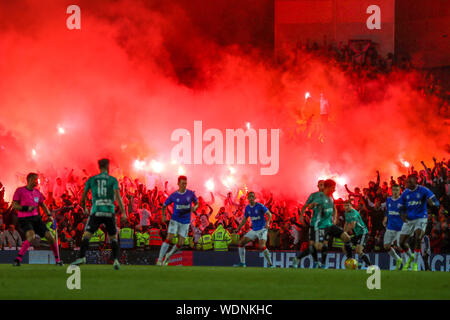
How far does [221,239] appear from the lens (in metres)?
22.1

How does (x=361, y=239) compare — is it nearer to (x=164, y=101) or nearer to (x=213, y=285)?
(x=213, y=285)

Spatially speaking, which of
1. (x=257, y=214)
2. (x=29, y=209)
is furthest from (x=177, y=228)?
(x=29, y=209)

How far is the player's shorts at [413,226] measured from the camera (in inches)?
680

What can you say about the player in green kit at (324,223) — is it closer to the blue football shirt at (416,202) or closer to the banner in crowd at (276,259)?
the blue football shirt at (416,202)

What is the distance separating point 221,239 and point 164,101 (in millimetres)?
13452

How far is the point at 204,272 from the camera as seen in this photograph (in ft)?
47.4

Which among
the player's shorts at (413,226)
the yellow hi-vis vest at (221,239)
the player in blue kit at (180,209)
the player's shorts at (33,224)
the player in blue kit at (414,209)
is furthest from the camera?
the yellow hi-vis vest at (221,239)

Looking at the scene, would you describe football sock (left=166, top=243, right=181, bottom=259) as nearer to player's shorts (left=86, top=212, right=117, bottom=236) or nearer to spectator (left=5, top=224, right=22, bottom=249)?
player's shorts (left=86, top=212, right=117, bottom=236)

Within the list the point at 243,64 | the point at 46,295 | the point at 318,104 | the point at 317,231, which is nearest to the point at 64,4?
the point at 243,64

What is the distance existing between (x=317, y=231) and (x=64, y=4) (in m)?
19.3

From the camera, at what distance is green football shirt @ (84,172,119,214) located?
14.5m

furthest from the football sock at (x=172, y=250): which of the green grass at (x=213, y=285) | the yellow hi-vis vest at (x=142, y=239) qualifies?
the yellow hi-vis vest at (x=142, y=239)

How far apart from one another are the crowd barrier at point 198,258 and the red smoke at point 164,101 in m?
10.0
